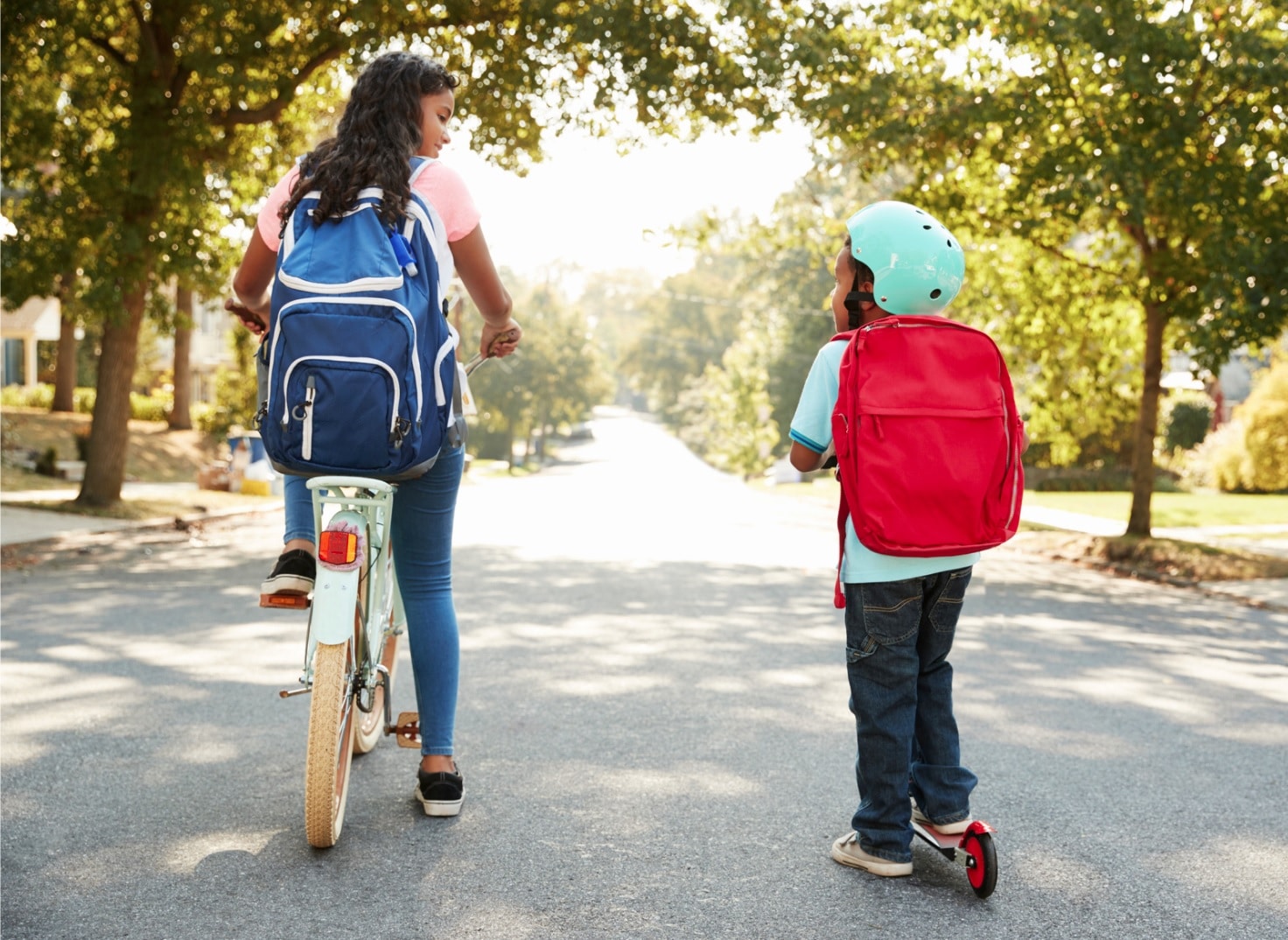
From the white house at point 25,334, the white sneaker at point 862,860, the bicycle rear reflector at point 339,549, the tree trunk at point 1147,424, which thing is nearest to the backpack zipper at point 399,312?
the bicycle rear reflector at point 339,549

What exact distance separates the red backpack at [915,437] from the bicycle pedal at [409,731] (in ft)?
5.05

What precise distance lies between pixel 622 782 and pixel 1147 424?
13209 mm

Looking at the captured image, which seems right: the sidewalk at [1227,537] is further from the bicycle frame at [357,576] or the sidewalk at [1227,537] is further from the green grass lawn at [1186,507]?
the bicycle frame at [357,576]

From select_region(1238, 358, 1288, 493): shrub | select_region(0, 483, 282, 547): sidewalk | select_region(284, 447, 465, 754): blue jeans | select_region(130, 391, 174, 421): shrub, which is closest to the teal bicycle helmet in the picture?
select_region(284, 447, 465, 754): blue jeans

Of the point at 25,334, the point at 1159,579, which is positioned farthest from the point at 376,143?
the point at 25,334

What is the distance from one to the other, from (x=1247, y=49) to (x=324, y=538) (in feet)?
38.5

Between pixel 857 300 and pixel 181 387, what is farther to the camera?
pixel 181 387

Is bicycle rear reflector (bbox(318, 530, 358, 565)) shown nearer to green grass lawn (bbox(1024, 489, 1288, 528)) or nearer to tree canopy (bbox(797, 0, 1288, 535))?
tree canopy (bbox(797, 0, 1288, 535))

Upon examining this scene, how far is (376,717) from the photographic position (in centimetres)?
471

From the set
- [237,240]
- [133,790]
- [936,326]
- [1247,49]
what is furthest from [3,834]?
[237,240]

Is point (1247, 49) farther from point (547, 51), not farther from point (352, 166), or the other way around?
point (352, 166)

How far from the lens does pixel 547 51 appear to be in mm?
15836

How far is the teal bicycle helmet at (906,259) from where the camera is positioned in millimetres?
3500

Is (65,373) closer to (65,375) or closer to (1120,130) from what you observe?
(65,375)
